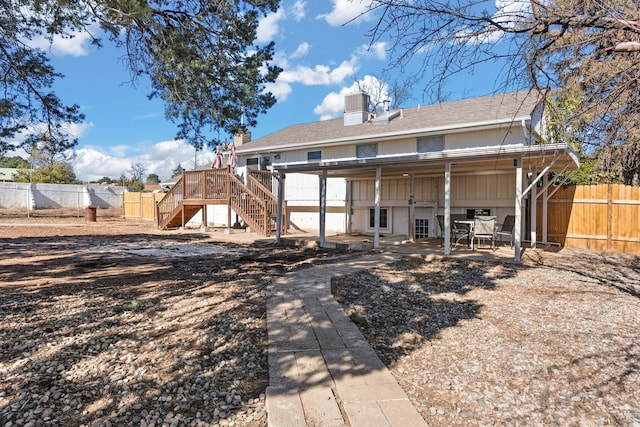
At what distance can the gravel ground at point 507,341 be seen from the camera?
2547 mm

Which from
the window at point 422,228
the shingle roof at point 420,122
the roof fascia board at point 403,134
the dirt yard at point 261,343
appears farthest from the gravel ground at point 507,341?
the window at point 422,228

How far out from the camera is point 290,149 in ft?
52.1

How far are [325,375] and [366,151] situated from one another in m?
11.8

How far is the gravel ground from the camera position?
8.36ft

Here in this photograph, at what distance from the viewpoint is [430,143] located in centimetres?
1252

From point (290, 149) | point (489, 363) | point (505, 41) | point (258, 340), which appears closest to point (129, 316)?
point (258, 340)

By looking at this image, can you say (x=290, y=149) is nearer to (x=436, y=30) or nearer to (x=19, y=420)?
(x=436, y=30)

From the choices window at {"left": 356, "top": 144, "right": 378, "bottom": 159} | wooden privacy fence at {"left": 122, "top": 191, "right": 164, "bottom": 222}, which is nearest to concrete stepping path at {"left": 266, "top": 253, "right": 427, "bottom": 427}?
window at {"left": 356, "top": 144, "right": 378, "bottom": 159}

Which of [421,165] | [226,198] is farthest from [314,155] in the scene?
[421,165]

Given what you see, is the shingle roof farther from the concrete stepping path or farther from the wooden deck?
the concrete stepping path

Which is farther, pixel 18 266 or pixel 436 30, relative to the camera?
pixel 18 266

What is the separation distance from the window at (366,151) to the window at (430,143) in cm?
170

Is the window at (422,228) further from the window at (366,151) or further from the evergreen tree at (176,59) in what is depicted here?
the evergreen tree at (176,59)

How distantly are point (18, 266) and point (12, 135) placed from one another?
2557 millimetres
